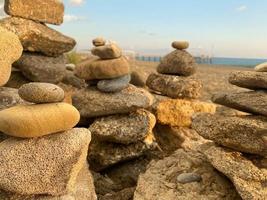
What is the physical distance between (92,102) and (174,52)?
3.36m

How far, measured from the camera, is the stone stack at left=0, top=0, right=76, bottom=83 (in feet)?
30.6

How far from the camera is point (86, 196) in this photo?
21.9 feet

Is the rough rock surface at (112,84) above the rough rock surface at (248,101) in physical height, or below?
→ below

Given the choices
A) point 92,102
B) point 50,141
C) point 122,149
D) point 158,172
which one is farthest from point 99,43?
point 50,141

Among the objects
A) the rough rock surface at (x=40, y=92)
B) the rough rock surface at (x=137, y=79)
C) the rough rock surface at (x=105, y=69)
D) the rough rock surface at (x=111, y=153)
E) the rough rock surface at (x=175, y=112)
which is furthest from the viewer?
the rough rock surface at (x=137, y=79)

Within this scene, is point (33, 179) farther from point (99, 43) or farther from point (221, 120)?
point (99, 43)

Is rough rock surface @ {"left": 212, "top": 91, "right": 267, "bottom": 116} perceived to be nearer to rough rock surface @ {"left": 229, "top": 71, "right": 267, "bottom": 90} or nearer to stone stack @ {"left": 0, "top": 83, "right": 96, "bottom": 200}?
rough rock surface @ {"left": 229, "top": 71, "right": 267, "bottom": 90}

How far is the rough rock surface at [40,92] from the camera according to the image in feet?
19.9

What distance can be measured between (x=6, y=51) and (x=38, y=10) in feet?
8.49

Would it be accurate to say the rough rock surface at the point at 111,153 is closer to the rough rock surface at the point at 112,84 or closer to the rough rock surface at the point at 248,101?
the rough rock surface at the point at 112,84

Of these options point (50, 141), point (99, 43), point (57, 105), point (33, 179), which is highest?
point (99, 43)

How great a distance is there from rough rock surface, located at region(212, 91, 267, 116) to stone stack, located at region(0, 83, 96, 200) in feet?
8.58

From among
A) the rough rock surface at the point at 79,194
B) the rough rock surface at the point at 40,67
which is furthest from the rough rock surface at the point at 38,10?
the rough rock surface at the point at 79,194

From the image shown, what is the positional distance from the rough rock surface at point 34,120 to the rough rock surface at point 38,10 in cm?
402
